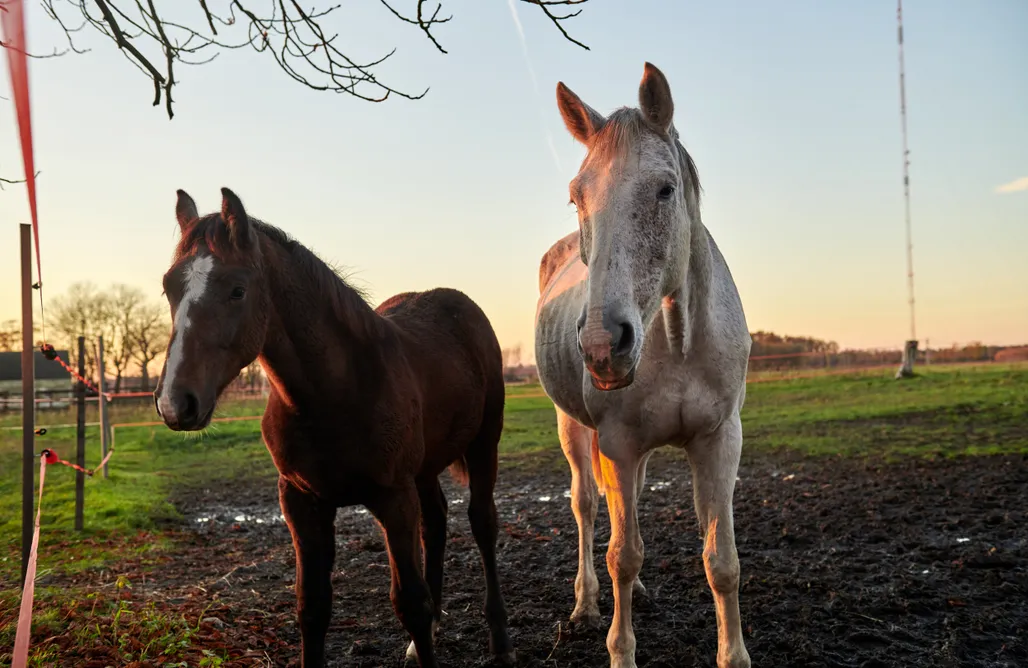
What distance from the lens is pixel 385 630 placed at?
164 inches

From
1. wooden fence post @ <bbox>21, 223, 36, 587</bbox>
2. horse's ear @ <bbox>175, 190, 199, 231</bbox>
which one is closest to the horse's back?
horse's ear @ <bbox>175, 190, 199, 231</bbox>

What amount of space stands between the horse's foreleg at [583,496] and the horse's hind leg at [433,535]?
0.91 metres

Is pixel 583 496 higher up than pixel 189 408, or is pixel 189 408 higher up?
pixel 189 408

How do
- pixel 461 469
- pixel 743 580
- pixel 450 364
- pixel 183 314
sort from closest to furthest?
1. pixel 183 314
2. pixel 450 364
3. pixel 461 469
4. pixel 743 580

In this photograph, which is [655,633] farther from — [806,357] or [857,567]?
[806,357]

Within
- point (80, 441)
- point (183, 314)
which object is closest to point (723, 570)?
point (183, 314)

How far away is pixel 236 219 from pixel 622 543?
2.28 metres

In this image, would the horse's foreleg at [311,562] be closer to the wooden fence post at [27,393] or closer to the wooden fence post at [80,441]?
the wooden fence post at [27,393]

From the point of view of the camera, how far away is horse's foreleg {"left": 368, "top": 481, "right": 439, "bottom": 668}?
2.97 metres

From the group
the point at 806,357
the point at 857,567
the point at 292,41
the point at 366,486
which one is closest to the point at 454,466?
the point at 366,486

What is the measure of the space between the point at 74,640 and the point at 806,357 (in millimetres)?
26296

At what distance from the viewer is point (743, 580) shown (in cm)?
461

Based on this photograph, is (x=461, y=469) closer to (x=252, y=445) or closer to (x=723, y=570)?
(x=723, y=570)

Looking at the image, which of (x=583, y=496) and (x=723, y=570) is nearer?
(x=723, y=570)
